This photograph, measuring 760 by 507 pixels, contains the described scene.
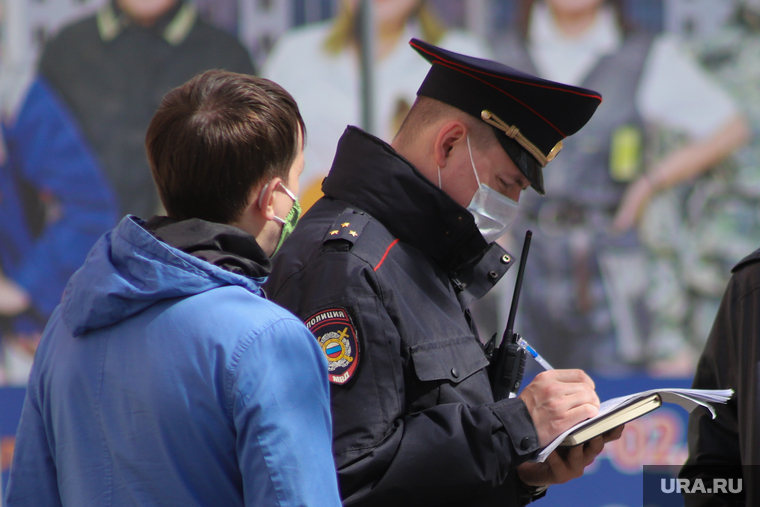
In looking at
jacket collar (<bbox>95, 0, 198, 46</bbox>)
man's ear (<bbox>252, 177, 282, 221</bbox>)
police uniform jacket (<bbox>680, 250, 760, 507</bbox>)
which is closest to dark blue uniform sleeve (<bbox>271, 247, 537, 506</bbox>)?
man's ear (<bbox>252, 177, 282, 221</bbox>)

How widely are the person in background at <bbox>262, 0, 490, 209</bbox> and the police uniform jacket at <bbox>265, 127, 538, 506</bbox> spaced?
2755mm

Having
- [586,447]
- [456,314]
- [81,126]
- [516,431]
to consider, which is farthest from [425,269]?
[81,126]

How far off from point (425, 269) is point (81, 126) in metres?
3.64

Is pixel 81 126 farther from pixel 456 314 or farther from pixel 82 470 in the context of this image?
pixel 82 470

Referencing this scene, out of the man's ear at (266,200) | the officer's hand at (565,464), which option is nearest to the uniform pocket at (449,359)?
the officer's hand at (565,464)

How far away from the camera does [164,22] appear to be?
4578 mm

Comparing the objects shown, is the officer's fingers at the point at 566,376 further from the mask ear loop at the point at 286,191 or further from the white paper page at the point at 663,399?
the mask ear loop at the point at 286,191

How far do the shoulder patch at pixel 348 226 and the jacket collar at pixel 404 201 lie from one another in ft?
0.16

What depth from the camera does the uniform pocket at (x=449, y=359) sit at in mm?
1487

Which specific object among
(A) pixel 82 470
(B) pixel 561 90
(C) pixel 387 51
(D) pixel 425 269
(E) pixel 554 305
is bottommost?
(E) pixel 554 305

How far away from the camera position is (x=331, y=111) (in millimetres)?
4492

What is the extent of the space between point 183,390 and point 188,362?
4 cm

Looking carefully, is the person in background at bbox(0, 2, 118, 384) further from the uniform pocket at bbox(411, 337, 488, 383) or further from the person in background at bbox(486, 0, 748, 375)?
the uniform pocket at bbox(411, 337, 488, 383)

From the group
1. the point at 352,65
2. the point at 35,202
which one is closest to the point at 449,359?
the point at 352,65
